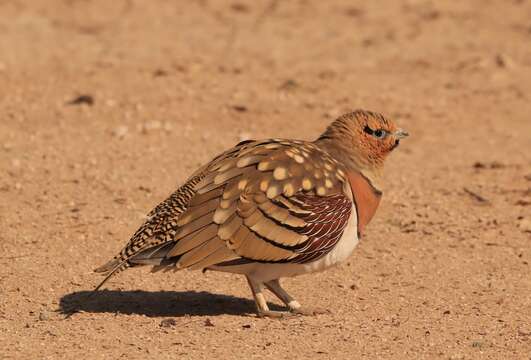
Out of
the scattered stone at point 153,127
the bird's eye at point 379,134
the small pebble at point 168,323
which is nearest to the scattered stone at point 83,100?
the scattered stone at point 153,127

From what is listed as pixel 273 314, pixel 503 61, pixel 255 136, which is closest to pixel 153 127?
pixel 255 136

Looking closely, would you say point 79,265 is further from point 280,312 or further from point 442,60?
point 442,60

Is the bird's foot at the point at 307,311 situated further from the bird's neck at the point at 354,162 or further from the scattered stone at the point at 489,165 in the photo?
the scattered stone at the point at 489,165

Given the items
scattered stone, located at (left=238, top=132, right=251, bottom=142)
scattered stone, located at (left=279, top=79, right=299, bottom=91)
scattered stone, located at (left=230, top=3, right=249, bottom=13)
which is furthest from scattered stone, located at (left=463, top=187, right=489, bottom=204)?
scattered stone, located at (left=230, top=3, right=249, bottom=13)

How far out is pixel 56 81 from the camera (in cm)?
1324

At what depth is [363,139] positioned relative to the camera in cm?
764

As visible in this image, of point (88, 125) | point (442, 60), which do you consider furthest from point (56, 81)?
point (442, 60)

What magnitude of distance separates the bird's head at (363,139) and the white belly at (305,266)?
52 cm

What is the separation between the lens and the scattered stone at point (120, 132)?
11438mm

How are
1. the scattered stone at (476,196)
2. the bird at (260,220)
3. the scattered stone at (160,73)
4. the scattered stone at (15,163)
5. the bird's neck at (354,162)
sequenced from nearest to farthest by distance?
the bird at (260,220) → the bird's neck at (354,162) → the scattered stone at (476,196) → the scattered stone at (15,163) → the scattered stone at (160,73)

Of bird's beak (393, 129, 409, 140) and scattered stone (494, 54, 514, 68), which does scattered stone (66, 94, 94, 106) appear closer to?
scattered stone (494, 54, 514, 68)

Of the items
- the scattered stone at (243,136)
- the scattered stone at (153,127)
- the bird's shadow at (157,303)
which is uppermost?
the bird's shadow at (157,303)

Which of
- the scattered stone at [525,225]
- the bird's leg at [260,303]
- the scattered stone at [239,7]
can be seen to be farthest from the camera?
the scattered stone at [239,7]

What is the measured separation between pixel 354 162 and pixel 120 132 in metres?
4.45
